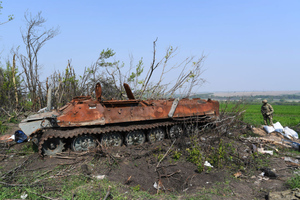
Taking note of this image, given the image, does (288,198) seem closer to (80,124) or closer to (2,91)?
(80,124)

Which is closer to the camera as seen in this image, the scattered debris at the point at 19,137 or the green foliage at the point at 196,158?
the green foliage at the point at 196,158

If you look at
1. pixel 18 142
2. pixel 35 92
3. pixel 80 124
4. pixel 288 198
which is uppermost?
pixel 35 92

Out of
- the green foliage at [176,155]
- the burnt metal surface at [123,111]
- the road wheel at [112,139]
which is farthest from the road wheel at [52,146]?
the green foliage at [176,155]

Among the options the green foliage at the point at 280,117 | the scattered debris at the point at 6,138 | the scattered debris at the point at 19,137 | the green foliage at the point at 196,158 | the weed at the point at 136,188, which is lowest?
the green foliage at the point at 280,117

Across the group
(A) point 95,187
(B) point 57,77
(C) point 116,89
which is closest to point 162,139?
(A) point 95,187

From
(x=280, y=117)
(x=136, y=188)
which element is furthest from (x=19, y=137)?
(x=280, y=117)

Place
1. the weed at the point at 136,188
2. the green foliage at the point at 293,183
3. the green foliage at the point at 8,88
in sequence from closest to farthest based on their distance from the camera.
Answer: the weed at the point at 136,188
the green foliage at the point at 293,183
the green foliage at the point at 8,88

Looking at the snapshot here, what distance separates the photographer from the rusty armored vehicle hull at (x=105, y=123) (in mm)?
7578

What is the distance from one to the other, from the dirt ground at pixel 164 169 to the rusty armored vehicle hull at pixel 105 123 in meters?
0.50

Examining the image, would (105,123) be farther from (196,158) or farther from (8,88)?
(8,88)

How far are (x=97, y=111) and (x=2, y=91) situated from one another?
33.8 ft

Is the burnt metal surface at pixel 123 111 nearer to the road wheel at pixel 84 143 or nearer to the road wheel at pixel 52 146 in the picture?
the road wheel at pixel 84 143

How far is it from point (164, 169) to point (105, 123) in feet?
9.10

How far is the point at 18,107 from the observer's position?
15906mm
